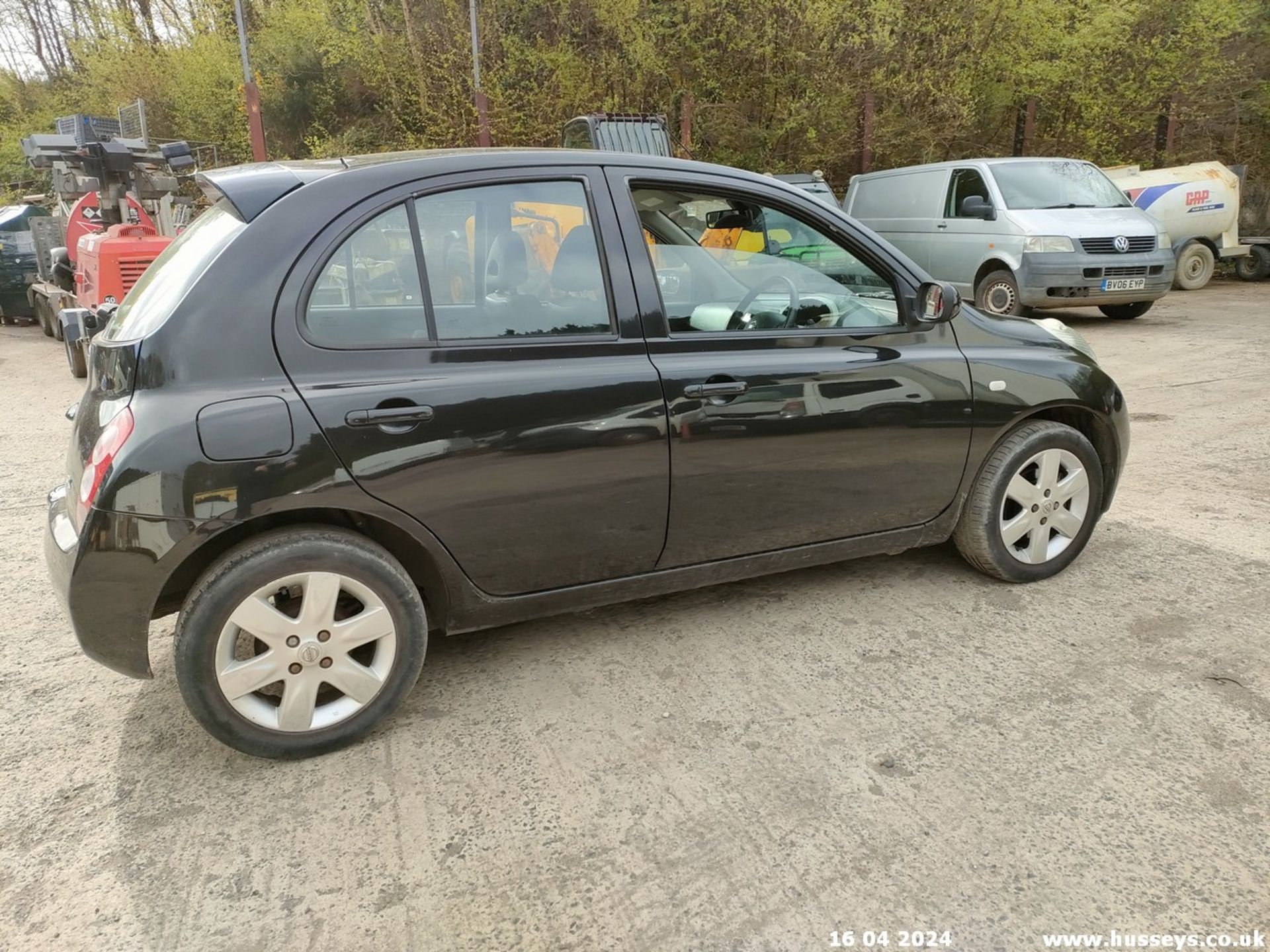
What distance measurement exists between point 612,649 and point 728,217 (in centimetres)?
160

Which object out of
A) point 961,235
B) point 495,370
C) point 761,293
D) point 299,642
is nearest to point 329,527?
point 299,642

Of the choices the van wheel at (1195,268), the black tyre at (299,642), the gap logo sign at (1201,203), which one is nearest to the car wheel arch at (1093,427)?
the black tyre at (299,642)

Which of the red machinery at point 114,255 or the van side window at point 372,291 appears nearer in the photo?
the van side window at point 372,291

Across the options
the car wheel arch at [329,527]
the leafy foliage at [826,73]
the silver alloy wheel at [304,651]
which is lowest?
the silver alloy wheel at [304,651]

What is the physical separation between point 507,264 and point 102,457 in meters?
1.23

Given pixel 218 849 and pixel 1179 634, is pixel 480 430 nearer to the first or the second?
pixel 218 849

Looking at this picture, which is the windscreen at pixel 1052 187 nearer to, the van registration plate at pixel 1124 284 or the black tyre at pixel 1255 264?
the van registration plate at pixel 1124 284

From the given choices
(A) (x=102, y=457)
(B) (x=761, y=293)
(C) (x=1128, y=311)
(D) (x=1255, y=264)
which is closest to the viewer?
(A) (x=102, y=457)

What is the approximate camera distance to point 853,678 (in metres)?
3.05

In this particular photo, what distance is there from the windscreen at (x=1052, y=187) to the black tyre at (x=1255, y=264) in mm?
6502

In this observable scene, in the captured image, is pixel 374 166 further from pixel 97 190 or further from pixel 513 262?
pixel 97 190

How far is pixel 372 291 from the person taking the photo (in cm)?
265

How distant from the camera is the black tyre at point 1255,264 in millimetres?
15680

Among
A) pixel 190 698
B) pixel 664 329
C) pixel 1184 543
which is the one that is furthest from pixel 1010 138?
pixel 190 698
